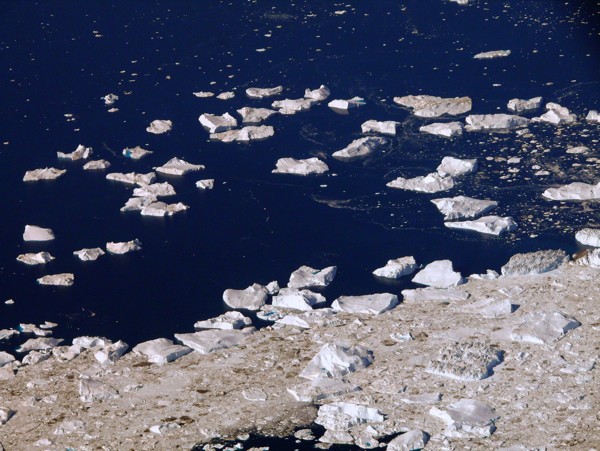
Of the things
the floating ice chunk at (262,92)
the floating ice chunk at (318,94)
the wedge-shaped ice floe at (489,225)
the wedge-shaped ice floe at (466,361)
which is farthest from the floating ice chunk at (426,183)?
the floating ice chunk at (262,92)

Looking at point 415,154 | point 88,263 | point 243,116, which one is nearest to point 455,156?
point 415,154

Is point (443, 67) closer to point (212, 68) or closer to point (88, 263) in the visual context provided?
point (212, 68)

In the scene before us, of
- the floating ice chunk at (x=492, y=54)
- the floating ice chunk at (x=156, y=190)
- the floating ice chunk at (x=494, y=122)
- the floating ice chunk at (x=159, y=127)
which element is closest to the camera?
the floating ice chunk at (x=156, y=190)

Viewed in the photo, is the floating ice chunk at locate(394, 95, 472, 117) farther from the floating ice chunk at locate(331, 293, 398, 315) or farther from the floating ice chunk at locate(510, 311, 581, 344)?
the floating ice chunk at locate(510, 311, 581, 344)

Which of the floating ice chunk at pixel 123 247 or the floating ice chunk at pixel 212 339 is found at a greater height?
the floating ice chunk at pixel 212 339

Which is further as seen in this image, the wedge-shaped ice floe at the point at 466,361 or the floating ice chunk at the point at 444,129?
the floating ice chunk at the point at 444,129

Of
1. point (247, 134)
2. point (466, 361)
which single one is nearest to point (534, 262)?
point (466, 361)

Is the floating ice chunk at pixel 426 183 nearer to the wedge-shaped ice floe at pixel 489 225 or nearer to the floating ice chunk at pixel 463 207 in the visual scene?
the floating ice chunk at pixel 463 207
